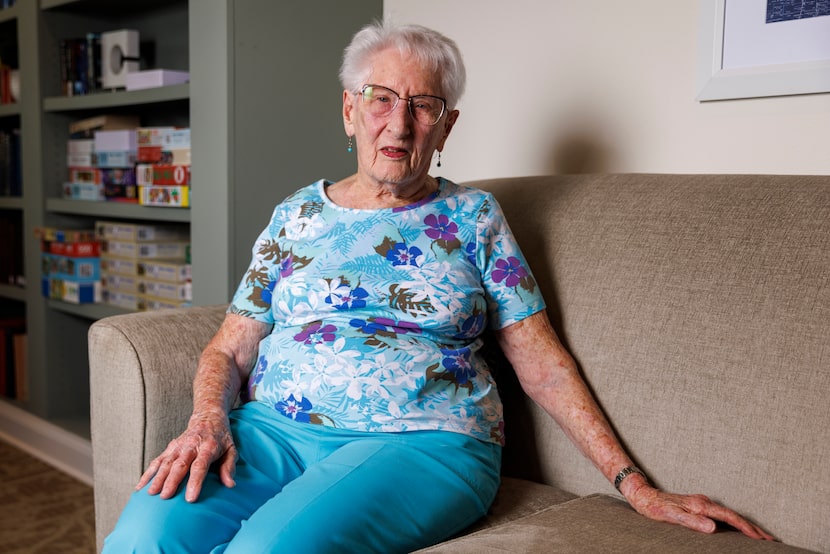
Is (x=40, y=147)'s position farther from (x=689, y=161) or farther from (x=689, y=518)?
(x=689, y=518)

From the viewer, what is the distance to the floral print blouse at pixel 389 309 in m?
1.32

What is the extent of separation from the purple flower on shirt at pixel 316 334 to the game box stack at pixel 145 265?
120 cm

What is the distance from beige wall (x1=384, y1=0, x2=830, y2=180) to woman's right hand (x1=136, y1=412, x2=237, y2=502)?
42.2 inches

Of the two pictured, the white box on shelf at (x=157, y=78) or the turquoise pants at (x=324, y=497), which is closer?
the turquoise pants at (x=324, y=497)

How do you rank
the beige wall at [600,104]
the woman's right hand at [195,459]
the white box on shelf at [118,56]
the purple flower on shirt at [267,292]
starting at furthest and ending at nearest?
1. the white box on shelf at [118,56]
2. the beige wall at [600,104]
3. the purple flower on shirt at [267,292]
4. the woman's right hand at [195,459]

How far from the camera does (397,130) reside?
1438 mm

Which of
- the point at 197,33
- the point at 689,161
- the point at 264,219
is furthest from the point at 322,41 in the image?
the point at 689,161

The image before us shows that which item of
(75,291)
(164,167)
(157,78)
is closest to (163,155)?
(164,167)

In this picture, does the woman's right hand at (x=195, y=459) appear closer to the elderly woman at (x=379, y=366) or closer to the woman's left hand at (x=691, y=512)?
the elderly woman at (x=379, y=366)

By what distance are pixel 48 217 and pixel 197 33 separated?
1146 millimetres

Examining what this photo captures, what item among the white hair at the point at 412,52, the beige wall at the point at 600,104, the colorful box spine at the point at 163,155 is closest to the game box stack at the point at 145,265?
the colorful box spine at the point at 163,155

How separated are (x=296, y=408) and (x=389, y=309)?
23cm

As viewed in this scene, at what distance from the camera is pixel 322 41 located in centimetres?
231

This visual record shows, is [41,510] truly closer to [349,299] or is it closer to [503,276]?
[349,299]
